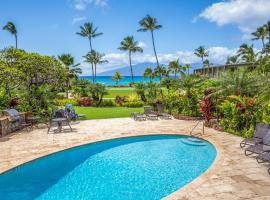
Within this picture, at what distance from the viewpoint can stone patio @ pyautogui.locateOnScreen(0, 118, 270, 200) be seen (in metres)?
5.96

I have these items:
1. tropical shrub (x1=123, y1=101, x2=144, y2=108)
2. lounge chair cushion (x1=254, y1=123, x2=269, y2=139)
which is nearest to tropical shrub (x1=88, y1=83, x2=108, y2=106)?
tropical shrub (x1=123, y1=101, x2=144, y2=108)

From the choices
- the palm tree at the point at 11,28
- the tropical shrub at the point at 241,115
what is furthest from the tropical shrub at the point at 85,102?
the palm tree at the point at 11,28

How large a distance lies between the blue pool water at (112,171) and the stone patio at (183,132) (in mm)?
514

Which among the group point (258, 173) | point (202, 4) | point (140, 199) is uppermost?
point (202, 4)

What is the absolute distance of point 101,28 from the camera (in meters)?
54.2

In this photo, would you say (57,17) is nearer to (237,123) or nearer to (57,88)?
(57,88)

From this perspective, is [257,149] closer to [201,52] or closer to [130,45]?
[130,45]

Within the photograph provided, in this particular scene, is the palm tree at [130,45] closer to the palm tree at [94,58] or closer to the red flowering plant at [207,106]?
the palm tree at [94,58]

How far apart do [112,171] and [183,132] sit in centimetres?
533

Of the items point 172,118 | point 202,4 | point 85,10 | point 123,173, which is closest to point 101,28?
point 85,10

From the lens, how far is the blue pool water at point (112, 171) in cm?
689

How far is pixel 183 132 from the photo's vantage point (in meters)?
12.7

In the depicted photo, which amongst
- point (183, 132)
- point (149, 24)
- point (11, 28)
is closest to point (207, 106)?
point (183, 132)

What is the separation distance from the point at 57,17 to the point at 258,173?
71.3 feet
